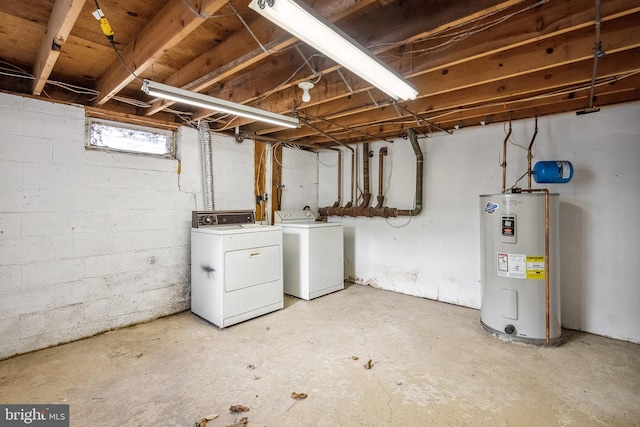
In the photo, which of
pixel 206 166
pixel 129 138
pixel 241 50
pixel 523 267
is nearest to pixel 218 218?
pixel 206 166

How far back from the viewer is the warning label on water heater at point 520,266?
2525 millimetres

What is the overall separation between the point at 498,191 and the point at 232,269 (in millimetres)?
2987

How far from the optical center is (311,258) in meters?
3.74

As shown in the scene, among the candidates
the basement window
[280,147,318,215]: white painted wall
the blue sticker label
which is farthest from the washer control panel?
the blue sticker label

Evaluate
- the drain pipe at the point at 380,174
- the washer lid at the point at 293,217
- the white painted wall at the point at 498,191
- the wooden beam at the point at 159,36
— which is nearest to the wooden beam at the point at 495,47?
the wooden beam at the point at 159,36

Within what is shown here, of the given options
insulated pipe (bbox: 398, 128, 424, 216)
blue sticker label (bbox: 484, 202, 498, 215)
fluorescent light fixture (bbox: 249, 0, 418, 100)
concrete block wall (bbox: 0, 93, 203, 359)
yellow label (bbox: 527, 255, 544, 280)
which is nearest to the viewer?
fluorescent light fixture (bbox: 249, 0, 418, 100)

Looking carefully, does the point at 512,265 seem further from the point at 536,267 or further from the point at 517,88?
the point at 517,88

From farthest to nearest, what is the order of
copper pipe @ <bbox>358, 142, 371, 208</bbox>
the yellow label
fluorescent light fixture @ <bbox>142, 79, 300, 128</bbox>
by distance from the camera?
copper pipe @ <bbox>358, 142, 371, 208</bbox> → the yellow label → fluorescent light fixture @ <bbox>142, 79, 300, 128</bbox>

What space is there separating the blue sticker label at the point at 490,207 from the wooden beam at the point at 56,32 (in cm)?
302

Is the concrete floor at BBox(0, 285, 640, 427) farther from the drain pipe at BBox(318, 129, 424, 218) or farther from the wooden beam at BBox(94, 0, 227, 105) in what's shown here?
the wooden beam at BBox(94, 0, 227, 105)

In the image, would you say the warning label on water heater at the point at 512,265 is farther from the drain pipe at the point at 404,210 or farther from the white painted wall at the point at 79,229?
the white painted wall at the point at 79,229

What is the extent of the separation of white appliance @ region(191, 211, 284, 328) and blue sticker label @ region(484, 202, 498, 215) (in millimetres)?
2083

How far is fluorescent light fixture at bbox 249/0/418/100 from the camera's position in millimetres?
1122

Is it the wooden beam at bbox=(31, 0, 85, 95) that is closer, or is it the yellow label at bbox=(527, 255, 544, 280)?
the wooden beam at bbox=(31, 0, 85, 95)
